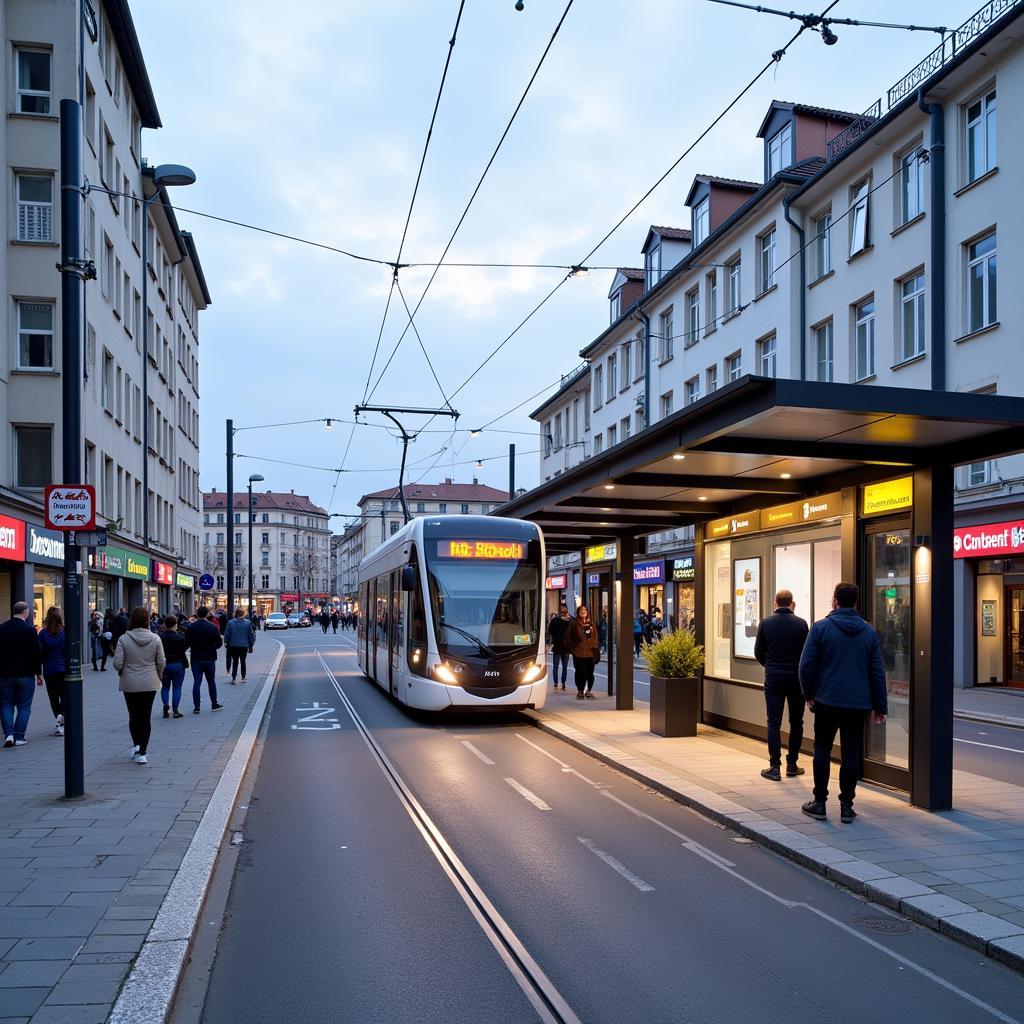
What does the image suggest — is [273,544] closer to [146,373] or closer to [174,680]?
[146,373]

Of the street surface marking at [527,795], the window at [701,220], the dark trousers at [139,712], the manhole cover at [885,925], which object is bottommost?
the street surface marking at [527,795]

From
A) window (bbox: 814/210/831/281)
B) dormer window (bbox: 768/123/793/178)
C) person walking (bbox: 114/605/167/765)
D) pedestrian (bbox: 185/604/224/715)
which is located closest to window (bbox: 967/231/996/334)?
window (bbox: 814/210/831/281)

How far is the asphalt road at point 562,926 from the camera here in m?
4.95

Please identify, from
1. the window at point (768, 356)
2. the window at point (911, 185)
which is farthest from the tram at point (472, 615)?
the window at point (768, 356)

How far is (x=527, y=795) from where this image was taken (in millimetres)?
10414

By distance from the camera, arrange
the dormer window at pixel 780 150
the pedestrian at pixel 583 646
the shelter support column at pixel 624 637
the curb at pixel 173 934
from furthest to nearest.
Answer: the dormer window at pixel 780 150, the pedestrian at pixel 583 646, the shelter support column at pixel 624 637, the curb at pixel 173 934

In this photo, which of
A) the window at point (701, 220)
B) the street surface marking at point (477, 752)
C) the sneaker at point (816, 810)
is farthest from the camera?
the window at point (701, 220)

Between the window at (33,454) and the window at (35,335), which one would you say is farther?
the window at (33,454)

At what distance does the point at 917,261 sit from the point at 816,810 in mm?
18263

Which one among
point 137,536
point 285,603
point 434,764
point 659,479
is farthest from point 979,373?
point 285,603

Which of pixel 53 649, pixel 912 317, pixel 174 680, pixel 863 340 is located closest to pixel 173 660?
pixel 174 680

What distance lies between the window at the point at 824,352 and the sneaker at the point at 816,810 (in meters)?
20.6

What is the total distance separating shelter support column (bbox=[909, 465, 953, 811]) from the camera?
9.05 metres

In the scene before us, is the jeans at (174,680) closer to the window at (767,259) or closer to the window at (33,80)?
the window at (33,80)
